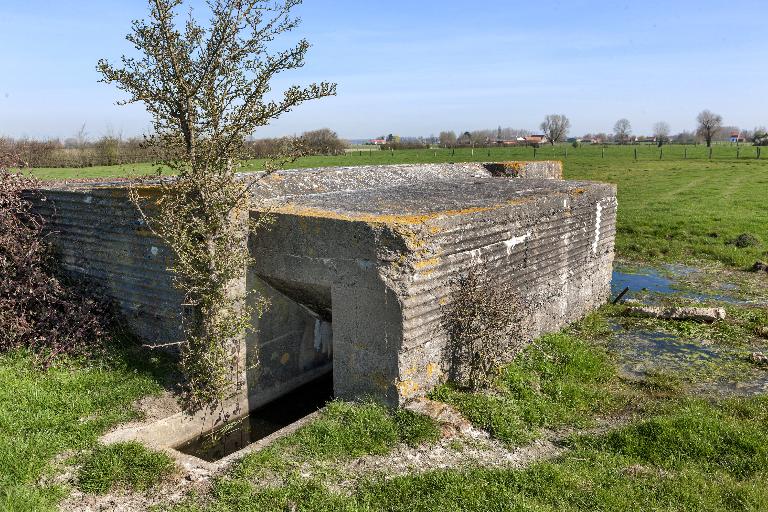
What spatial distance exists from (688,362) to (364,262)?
4960 mm

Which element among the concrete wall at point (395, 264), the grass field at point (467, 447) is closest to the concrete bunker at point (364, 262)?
the concrete wall at point (395, 264)

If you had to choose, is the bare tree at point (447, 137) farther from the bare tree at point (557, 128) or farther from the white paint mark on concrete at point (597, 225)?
the white paint mark on concrete at point (597, 225)

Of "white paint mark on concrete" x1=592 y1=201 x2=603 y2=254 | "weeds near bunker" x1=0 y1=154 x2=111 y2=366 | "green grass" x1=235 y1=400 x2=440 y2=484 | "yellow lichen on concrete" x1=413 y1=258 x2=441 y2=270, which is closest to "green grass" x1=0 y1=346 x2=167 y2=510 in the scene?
"weeds near bunker" x1=0 y1=154 x2=111 y2=366

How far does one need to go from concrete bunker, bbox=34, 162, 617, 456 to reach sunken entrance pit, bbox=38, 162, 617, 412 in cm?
2

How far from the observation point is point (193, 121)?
5.89 metres

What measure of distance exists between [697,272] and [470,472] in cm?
1067

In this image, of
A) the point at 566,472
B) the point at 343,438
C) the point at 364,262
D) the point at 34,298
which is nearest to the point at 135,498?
the point at 343,438

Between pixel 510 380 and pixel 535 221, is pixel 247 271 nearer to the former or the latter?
pixel 510 380

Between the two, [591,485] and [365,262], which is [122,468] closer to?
[365,262]

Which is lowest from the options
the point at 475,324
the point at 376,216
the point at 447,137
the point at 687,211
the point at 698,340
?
the point at 698,340

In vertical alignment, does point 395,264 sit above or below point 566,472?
above

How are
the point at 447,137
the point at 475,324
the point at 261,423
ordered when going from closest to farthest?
the point at 475,324 → the point at 261,423 → the point at 447,137

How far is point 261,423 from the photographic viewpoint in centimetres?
683

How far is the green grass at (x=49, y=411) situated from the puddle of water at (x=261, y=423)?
0.85m
